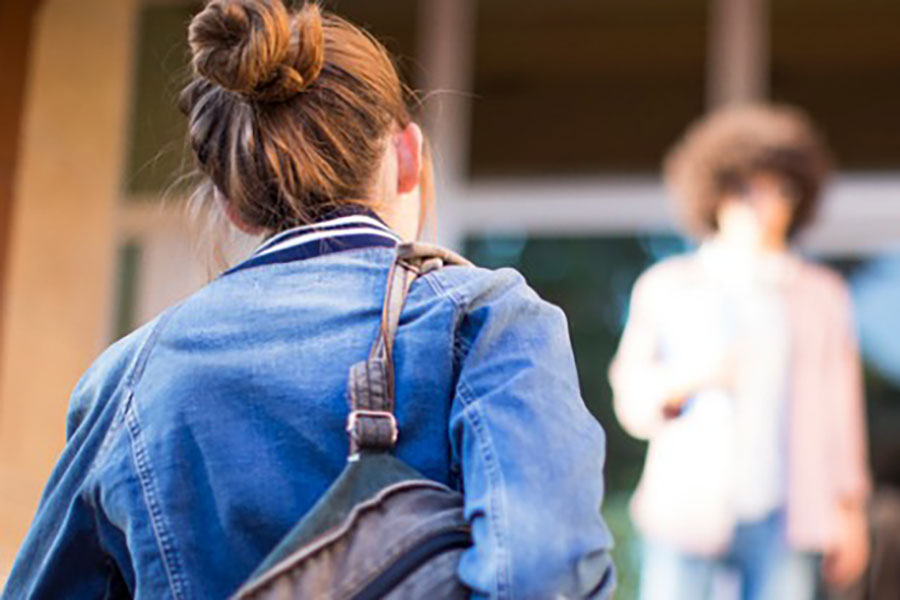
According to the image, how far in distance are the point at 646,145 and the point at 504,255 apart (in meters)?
0.73

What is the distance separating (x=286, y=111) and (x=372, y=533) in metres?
0.49

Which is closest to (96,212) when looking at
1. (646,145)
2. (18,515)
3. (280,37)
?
(18,515)

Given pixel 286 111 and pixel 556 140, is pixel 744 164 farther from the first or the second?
pixel 286 111

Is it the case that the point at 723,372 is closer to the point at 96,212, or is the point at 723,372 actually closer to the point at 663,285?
the point at 663,285

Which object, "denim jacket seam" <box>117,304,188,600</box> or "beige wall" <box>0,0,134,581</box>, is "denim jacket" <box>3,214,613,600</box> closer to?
"denim jacket seam" <box>117,304,188,600</box>

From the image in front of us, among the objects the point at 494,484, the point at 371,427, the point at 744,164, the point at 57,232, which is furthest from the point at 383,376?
the point at 744,164

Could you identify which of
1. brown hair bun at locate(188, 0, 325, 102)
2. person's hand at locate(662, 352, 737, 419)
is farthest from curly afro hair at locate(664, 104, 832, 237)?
brown hair bun at locate(188, 0, 325, 102)

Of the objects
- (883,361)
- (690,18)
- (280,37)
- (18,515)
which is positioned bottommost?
(18,515)

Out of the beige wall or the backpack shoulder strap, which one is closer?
the backpack shoulder strap

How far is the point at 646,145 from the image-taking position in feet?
19.4

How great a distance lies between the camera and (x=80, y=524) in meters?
1.53

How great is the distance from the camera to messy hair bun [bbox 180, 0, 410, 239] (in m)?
1.55

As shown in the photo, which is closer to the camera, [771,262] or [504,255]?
[771,262]

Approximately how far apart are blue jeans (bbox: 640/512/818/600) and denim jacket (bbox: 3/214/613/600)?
309 centimetres
